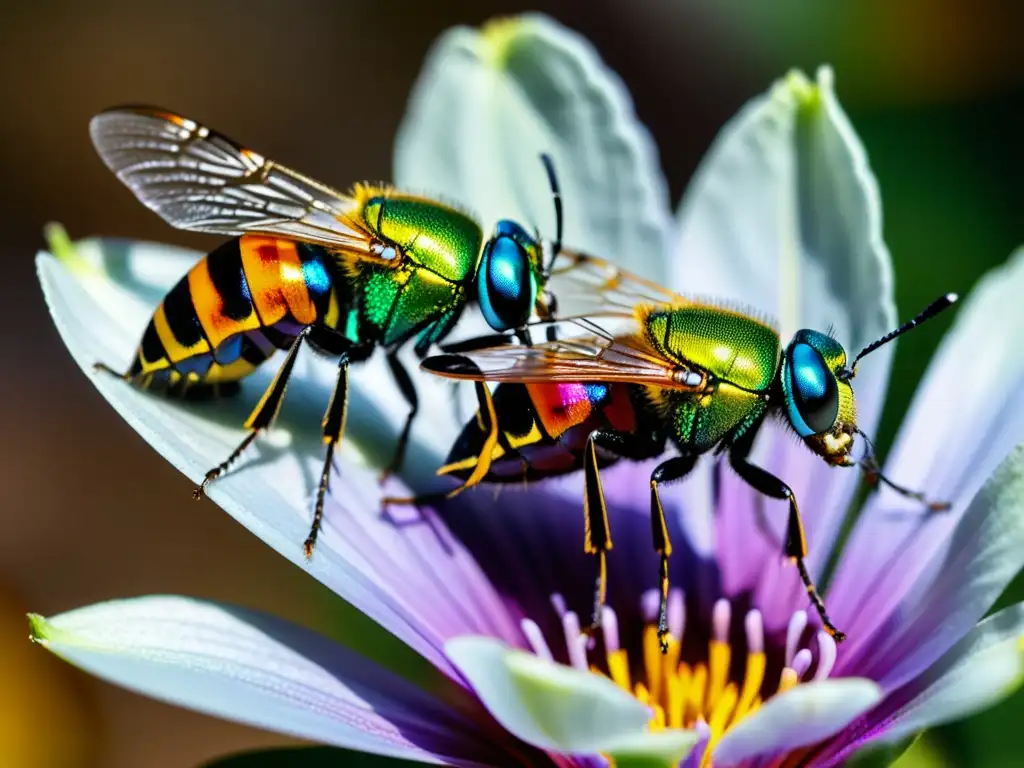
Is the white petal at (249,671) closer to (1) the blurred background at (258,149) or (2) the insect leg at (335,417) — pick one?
(2) the insect leg at (335,417)

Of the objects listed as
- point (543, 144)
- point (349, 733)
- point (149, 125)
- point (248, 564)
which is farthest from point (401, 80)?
point (349, 733)

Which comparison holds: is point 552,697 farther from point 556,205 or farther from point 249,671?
point 556,205

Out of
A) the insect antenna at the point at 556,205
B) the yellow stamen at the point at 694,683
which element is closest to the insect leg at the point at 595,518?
the yellow stamen at the point at 694,683

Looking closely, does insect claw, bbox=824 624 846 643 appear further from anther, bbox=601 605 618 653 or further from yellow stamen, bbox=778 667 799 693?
anther, bbox=601 605 618 653

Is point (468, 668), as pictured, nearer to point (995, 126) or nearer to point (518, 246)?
point (518, 246)

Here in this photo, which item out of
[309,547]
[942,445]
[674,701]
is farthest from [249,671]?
[942,445]

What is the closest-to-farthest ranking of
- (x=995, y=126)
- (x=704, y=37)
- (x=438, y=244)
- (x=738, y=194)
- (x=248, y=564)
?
1. (x=438, y=244)
2. (x=738, y=194)
3. (x=995, y=126)
4. (x=248, y=564)
5. (x=704, y=37)

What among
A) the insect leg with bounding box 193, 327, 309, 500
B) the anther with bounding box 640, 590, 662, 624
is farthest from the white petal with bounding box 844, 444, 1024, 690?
the insect leg with bounding box 193, 327, 309, 500
